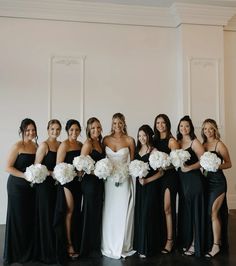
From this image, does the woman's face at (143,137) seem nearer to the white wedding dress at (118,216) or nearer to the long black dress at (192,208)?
the white wedding dress at (118,216)

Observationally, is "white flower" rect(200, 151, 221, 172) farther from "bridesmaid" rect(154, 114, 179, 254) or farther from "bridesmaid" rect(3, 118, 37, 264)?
"bridesmaid" rect(3, 118, 37, 264)

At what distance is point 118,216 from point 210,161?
4.46 feet

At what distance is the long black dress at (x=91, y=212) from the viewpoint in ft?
13.4

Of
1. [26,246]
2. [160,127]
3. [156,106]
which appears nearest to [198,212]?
[160,127]

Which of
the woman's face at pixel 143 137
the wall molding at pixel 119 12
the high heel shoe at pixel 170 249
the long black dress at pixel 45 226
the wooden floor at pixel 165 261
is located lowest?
the wooden floor at pixel 165 261

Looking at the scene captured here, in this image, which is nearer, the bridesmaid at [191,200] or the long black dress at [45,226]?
the long black dress at [45,226]

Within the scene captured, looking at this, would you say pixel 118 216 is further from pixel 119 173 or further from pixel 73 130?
pixel 73 130

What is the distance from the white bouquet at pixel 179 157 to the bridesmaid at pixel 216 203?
447 millimetres

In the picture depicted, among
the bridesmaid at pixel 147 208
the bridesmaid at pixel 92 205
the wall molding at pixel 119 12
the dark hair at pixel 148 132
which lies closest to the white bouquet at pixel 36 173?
the bridesmaid at pixel 92 205

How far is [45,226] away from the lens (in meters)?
3.90

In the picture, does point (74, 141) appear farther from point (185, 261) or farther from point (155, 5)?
point (155, 5)

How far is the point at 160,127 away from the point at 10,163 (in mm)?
1994

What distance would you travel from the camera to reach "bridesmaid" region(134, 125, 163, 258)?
4152 millimetres

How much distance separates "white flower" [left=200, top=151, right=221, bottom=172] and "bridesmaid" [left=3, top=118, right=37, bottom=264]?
2121 mm
